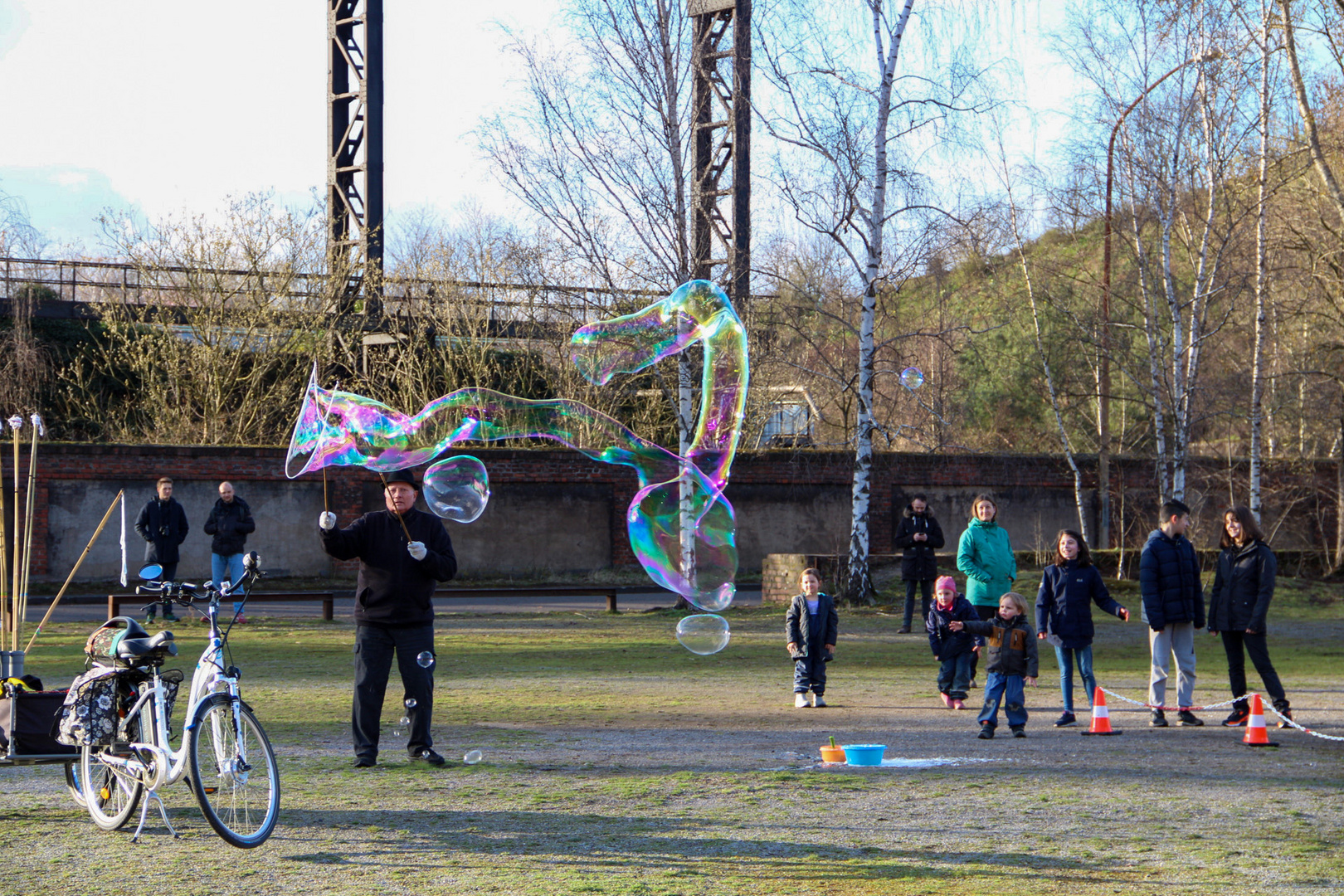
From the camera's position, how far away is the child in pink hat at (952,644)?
1030 centimetres

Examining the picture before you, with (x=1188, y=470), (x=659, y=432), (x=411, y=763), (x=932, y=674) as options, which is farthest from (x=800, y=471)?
(x=411, y=763)

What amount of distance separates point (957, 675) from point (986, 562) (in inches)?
45.0

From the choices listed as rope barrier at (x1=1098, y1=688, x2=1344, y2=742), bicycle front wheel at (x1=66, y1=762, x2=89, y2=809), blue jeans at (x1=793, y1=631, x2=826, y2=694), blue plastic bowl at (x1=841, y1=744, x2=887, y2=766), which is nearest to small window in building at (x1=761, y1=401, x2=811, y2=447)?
blue jeans at (x1=793, y1=631, x2=826, y2=694)

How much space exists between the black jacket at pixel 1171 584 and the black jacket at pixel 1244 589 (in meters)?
0.16

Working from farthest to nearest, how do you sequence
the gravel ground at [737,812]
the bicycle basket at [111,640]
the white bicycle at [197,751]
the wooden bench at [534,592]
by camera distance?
the wooden bench at [534,592] < the bicycle basket at [111,640] < the white bicycle at [197,751] < the gravel ground at [737,812]

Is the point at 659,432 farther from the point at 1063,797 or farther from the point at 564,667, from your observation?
the point at 1063,797

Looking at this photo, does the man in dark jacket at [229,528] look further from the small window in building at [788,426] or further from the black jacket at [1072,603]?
the small window in building at [788,426]

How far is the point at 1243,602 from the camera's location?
9.65 meters

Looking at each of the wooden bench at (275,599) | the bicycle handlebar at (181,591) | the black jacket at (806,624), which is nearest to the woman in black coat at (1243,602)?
the black jacket at (806,624)

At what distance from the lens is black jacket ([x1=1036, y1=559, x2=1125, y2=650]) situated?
392 inches

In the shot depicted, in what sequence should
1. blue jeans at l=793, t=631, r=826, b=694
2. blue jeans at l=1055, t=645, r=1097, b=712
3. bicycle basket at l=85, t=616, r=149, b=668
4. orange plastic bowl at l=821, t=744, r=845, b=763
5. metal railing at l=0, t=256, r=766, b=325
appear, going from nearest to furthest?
bicycle basket at l=85, t=616, r=149, b=668, orange plastic bowl at l=821, t=744, r=845, b=763, blue jeans at l=1055, t=645, r=1097, b=712, blue jeans at l=793, t=631, r=826, b=694, metal railing at l=0, t=256, r=766, b=325

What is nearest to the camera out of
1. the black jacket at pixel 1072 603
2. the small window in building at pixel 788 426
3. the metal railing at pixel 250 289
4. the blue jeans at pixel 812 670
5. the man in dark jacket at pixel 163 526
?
the black jacket at pixel 1072 603

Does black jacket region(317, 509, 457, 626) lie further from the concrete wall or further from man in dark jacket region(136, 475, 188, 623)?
the concrete wall

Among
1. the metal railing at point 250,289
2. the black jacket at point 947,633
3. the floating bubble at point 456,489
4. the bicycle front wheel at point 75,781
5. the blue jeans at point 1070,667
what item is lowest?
the bicycle front wheel at point 75,781
